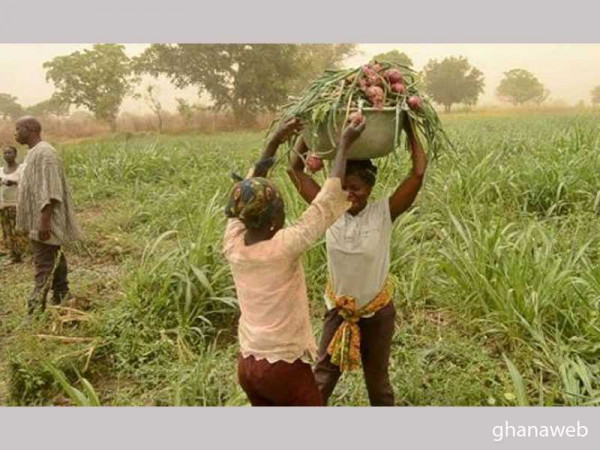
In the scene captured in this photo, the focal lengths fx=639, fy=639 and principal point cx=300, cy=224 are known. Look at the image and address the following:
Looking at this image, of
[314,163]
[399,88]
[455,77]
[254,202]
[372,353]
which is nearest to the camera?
[254,202]

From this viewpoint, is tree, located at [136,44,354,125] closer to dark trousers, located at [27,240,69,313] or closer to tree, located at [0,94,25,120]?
tree, located at [0,94,25,120]

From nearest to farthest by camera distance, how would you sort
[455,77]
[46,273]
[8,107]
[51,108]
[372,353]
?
1. [372,353]
2. [46,273]
3. [8,107]
4. [51,108]
5. [455,77]

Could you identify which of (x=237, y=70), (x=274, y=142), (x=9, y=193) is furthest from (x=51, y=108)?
(x=274, y=142)

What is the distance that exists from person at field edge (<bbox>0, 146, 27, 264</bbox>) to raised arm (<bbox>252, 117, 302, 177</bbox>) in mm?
4286

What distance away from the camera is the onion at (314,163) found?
2.29m

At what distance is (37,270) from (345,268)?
2639 millimetres

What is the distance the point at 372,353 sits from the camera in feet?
8.01

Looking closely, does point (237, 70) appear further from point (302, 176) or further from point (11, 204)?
point (302, 176)

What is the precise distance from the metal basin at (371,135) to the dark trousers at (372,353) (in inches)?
23.8

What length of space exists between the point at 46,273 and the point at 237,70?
14.4 metres

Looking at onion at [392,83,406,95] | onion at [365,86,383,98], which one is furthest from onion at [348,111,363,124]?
onion at [392,83,406,95]

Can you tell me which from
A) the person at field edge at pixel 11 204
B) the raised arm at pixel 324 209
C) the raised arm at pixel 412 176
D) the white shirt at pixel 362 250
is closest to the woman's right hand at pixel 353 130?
the raised arm at pixel 324 209

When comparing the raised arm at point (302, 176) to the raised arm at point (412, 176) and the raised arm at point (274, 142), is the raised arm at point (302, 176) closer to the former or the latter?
the raised arm at point (274, 142)

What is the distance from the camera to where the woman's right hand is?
6.69ft
